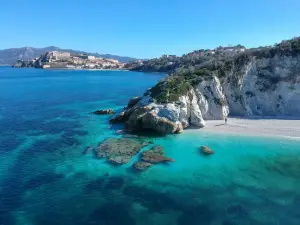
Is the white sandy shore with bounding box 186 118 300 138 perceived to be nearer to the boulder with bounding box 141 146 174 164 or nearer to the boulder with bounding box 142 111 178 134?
the boulder with bounding box 142 111 178 134

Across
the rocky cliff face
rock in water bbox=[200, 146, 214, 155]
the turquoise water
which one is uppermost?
the rocky cliff face

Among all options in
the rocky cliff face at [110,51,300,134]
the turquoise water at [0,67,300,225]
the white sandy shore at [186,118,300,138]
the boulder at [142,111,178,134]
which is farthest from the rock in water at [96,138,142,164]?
the white sandy shore at [186,118,300,138]

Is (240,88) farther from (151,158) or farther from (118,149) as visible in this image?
(118,149)

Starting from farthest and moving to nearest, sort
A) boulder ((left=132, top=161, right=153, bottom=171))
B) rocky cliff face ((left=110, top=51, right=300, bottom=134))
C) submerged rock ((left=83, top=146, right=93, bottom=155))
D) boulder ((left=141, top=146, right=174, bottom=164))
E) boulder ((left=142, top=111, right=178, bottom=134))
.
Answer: rocky cliff face ((left=110, top=51, right=300, bottom=134))
boulder ((left=142, top=111, right=178, bottom=134))
submerged rock ((left=83, top=146, right=93, bottom=155))
boulder ((left=141, top=146, right=174, bottom=164))
boulder ((left=132, top=161, right=153, bottom=171))

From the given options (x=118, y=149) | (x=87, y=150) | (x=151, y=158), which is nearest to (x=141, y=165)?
(x=151, y=158)

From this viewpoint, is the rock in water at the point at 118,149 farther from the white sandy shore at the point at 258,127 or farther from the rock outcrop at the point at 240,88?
the white sandy shore at the point at 258,127

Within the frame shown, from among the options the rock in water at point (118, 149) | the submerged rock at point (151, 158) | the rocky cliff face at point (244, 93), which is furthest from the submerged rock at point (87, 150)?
the rocky cliff face at point (244, 93)

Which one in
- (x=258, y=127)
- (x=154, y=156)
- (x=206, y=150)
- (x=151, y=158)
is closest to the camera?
(x=151, y=158)
